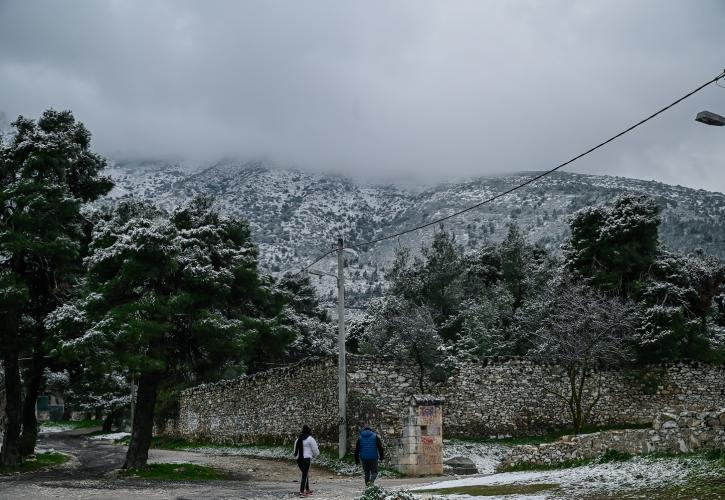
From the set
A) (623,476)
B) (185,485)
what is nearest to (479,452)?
(185,485)

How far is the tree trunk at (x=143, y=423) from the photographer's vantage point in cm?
2120

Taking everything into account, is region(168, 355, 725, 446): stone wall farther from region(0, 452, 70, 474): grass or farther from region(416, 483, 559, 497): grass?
region(416, 483, 559, 497): grass

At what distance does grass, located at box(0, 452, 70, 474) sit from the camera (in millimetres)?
22234

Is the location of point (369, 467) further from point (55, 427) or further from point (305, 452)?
point (55, 427)

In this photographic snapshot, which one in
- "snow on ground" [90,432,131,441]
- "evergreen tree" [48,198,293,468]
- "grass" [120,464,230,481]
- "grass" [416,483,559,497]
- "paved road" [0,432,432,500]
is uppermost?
"evergreen tree" [48,198,293,468]

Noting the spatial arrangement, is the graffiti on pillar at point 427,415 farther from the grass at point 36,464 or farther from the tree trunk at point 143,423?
the grass at point 36,464

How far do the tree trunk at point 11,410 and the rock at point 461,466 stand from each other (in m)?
13.1

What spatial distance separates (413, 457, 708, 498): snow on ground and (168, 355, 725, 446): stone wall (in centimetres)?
947

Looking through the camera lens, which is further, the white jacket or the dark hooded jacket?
the white jacket

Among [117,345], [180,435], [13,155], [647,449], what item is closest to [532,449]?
[647,449]

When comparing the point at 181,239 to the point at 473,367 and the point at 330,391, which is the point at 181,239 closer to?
the point at 330,391

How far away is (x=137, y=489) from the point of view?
17125mm

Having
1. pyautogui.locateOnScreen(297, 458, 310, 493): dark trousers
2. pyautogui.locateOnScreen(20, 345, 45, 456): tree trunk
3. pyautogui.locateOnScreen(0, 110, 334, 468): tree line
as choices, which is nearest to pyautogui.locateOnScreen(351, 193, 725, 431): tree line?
pyautogui.locateOnScreen(0, 110, 334, 468): tree line

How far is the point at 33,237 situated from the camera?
21406 millimetres
